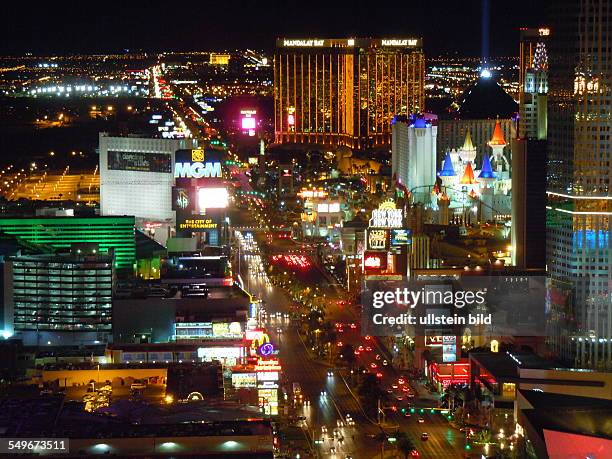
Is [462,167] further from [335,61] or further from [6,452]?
[6,452]

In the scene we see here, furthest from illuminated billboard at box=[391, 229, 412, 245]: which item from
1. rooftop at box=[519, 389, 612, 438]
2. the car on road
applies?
rooftop at box=[519, 389, 612, 438]

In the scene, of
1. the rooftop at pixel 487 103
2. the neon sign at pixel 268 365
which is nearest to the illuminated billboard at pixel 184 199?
the neon sign at pixel 268 365

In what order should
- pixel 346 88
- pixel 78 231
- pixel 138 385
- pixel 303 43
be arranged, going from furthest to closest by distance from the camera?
pixel 303 43, pixel 346 88, pixel 78 231, pixel 138 385

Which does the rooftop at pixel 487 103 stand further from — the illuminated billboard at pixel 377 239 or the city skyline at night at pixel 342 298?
the illuminated billboard at pixel 377 239

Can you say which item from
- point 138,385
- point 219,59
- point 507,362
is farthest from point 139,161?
point 219,59

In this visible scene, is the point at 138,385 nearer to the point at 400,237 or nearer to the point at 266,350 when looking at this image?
the point at 266,350

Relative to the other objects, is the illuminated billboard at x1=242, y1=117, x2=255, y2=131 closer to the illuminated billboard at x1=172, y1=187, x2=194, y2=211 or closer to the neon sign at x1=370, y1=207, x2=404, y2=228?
the illuminated billboard at x1=172, y1=187, x2=194, y2=211
